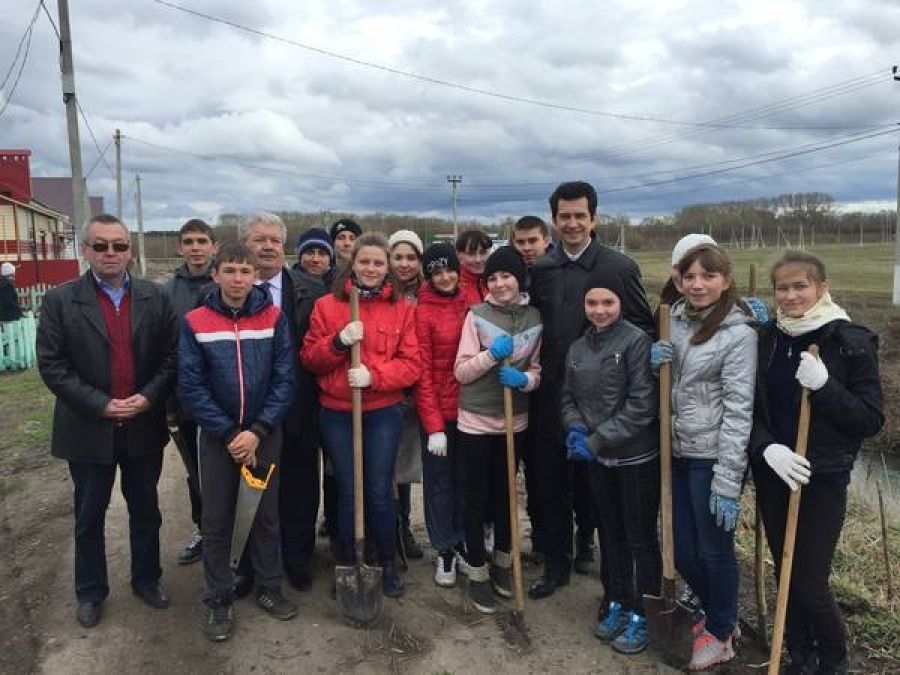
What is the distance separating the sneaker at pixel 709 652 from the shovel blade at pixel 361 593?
166cm

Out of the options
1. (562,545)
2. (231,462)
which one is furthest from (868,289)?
(231,462)

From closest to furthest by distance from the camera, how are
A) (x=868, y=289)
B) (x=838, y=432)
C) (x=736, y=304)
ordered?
(x=838, y=432) < (x=736, y=304) < (x=868, y=289)

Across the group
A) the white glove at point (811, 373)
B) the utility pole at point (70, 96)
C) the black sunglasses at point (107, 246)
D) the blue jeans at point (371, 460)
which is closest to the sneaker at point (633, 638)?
the blue jeans at point (371, 460)

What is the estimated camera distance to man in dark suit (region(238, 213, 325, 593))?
12.9 feet

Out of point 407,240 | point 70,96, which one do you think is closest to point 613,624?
point 407,240

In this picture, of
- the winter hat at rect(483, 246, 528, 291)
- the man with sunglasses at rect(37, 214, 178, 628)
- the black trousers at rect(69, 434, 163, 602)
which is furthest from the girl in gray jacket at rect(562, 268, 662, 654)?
the black trousers at rect(69, 434, 163, 602)

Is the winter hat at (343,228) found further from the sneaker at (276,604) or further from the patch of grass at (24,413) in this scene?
the patch of grass at (24,413)

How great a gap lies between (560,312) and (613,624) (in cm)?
172

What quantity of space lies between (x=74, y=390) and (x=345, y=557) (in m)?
1.79

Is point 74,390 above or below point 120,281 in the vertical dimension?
below

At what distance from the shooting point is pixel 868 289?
23.0 meters

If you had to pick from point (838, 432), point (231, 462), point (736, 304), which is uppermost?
point (736, 304)

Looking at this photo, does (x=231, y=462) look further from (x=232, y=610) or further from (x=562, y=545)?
(x=562, y=545)

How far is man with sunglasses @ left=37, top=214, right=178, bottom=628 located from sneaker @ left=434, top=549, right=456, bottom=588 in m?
1.62
